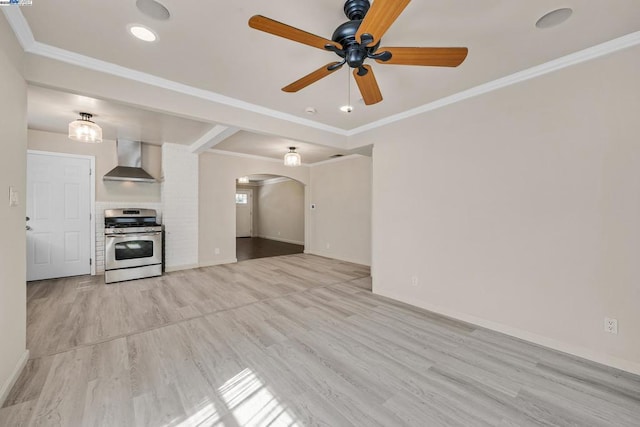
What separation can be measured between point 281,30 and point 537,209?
9.35 feet

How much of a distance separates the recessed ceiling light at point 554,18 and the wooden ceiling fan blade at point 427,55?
79 centimetres

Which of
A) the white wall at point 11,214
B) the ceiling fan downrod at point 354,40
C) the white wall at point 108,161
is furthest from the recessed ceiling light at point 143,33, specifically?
the white wall at point 108,161

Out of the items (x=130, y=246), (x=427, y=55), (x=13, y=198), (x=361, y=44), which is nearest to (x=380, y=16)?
(x=361, y=44)

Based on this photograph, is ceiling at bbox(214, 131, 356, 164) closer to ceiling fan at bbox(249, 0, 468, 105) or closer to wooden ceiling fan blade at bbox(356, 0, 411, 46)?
ceiling fan at bbox(249, 0, 468, 105)

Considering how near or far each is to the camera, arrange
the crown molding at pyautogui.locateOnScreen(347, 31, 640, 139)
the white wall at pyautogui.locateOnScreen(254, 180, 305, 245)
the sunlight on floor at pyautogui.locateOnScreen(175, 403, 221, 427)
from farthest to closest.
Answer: the white wall at pyautogui.locateOnScreen(254, 180, 305, 245), the crown molding at pyautogui.locateOnScreen(347, 31, 640, 139), the sunlight on floor at pyautogui.locateOnScreen(175, 403, 221, 427)

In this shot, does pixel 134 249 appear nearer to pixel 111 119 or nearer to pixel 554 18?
pixel 111 119

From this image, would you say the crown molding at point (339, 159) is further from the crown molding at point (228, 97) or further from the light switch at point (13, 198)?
the light switch at point (13, 198)

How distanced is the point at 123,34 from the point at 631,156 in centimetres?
432

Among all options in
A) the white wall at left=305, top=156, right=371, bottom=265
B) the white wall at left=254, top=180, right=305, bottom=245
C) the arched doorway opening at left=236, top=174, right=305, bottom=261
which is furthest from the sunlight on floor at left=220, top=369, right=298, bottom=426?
the white wall at left=254, top=180, right=305, bottom=245

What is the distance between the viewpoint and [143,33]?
1997 millimetres

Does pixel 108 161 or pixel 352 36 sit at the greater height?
pixel 352 36

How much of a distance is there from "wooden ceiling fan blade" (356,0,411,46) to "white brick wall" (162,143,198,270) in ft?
16.6

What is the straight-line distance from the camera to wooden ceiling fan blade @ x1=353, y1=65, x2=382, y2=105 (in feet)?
6.24

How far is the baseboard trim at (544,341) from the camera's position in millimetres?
2100
